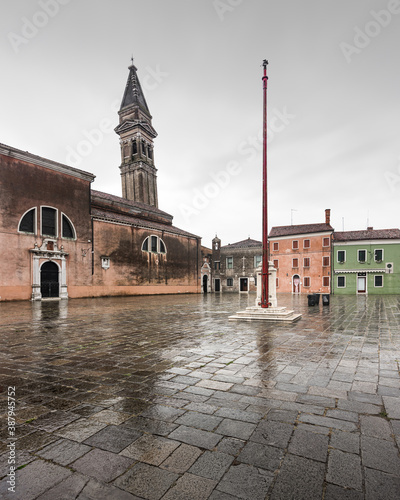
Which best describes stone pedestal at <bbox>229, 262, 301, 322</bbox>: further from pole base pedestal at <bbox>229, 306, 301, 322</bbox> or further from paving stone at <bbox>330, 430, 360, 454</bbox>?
paving stone at <bbox>330, 430, 360, 454</bbox>

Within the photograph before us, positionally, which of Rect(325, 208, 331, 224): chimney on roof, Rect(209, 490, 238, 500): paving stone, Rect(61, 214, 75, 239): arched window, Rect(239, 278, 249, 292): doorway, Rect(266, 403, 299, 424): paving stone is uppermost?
Rect(325, 208, 331, 224): chimney on roof

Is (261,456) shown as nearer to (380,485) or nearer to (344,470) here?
(344,470)

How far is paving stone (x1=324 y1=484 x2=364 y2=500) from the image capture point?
1.73 meters

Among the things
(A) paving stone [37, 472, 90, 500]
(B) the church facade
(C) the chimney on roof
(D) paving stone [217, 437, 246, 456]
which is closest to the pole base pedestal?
(D) paving stone [217, 437, 246, 456]

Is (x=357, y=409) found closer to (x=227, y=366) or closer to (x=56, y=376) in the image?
(x=227, y=366)

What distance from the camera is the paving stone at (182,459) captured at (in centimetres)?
200

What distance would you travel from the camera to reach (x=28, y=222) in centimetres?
2106

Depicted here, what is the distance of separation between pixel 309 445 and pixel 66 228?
79.0 feet

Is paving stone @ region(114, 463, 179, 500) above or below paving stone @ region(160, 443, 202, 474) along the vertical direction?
above

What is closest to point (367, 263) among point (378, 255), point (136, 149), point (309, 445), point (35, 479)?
point (378, 255)

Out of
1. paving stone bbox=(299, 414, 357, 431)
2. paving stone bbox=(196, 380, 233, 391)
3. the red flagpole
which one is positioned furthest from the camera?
the red flagpole

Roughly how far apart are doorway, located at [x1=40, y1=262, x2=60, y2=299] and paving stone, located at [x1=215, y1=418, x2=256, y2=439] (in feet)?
70.5

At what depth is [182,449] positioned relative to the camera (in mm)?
2223

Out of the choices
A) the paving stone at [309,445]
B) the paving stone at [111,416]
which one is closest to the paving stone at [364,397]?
the paving stone at [309,445]
